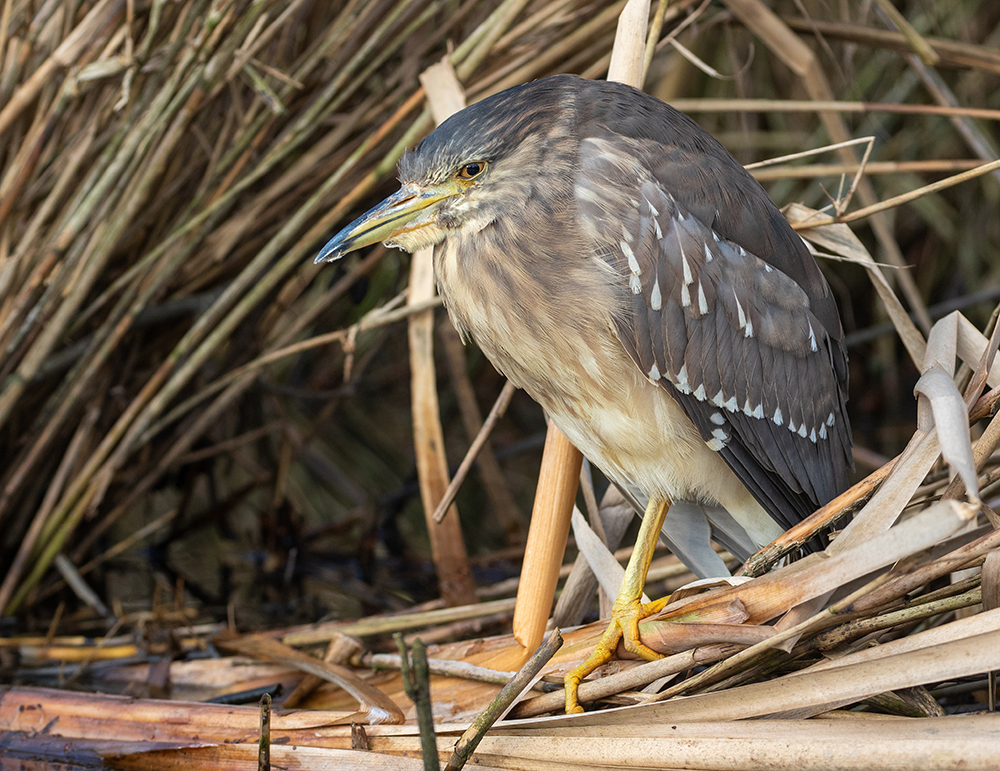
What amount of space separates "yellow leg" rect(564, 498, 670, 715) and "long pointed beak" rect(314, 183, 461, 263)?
873mm

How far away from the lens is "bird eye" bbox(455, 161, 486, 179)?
185 cm

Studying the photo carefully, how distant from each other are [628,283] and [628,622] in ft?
2.24

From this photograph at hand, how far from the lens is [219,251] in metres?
2.76

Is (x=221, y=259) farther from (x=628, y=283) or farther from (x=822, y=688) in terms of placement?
(x=822, y=688)

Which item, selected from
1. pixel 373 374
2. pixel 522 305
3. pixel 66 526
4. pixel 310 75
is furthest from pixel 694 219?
pixel 373 374

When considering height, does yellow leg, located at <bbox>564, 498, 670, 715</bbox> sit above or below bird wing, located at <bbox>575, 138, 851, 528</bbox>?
below

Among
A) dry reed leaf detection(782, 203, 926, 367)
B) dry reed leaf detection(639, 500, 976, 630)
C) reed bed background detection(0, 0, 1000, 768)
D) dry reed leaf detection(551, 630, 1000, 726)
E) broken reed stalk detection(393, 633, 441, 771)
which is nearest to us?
broken reed stalk detection(393, 633, 441, 771)

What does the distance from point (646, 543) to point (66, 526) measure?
1.65 metres

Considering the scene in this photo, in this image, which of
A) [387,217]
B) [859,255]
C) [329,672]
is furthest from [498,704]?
[859,255]

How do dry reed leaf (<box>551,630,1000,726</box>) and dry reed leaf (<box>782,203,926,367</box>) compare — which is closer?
dry reed leaf (<box>551,630,1000,726</box>)

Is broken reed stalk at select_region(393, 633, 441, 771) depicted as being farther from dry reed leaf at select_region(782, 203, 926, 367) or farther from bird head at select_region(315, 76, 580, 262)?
dry reed leaf at select_region(782, 203, 926, 367)

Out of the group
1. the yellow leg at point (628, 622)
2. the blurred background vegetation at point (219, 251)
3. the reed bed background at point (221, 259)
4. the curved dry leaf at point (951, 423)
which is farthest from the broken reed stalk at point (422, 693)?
the blurred background vegetation at point (219, 251)

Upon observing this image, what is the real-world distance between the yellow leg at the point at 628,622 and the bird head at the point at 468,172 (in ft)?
2.62

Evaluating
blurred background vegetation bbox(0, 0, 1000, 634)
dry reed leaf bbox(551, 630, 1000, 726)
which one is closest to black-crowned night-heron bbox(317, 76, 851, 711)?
dry reed leaf bbox(551, 630, 1000, 726)
